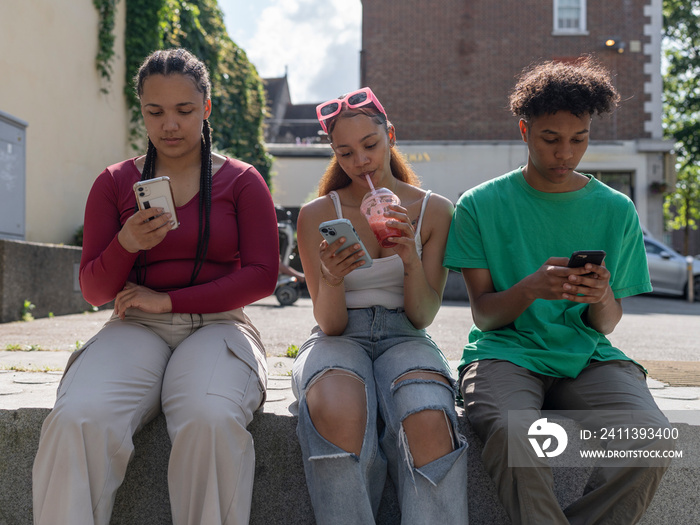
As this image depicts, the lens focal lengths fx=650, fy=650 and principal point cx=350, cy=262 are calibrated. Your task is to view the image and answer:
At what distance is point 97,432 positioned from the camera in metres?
1.95

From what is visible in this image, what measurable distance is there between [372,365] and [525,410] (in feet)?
1.94

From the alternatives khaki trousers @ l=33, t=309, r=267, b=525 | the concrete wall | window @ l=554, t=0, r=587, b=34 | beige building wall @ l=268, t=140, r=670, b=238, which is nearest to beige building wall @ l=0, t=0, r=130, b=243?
the concrete wall

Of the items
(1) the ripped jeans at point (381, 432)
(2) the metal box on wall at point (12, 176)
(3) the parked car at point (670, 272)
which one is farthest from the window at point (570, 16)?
(1) the ripped jeans at point (381, 432)

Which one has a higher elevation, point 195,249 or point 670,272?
point 195,249

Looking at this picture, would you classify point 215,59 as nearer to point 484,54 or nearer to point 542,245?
point 484,54

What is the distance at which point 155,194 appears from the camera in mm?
2248

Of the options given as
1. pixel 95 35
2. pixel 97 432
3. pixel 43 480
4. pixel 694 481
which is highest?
pixel 95 35

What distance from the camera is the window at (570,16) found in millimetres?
19578

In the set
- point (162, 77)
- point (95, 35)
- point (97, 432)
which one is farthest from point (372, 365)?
point (95, 35)

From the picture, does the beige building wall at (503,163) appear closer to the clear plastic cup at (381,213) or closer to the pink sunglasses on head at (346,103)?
the pink sunglasses on head at (346,103)

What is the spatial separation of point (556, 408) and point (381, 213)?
97cm

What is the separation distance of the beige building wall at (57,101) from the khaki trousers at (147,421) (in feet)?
20.6

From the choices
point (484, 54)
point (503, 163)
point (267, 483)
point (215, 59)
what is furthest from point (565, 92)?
point (484, 54)

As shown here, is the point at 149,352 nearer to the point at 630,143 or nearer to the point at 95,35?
the point at 95,35
